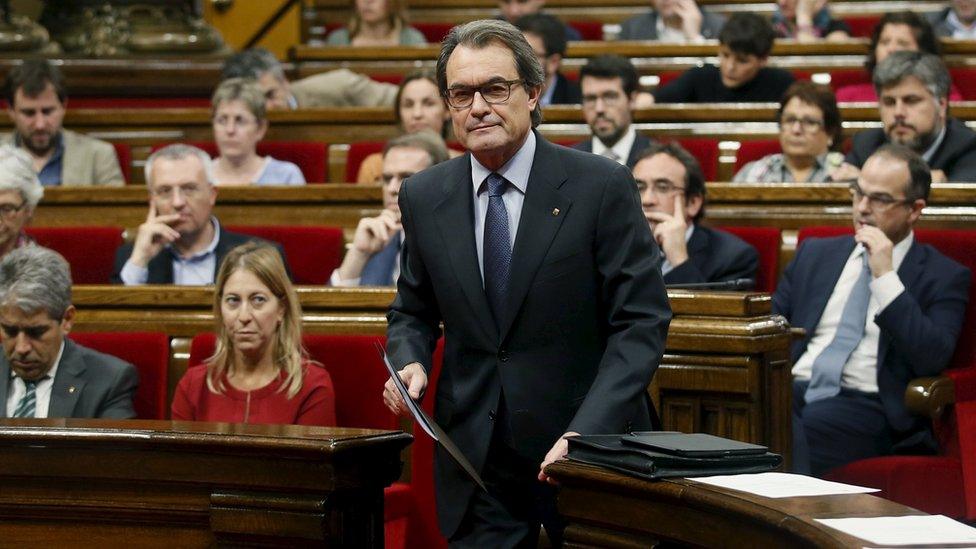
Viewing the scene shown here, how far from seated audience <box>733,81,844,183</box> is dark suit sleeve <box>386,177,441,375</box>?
195 centimetres

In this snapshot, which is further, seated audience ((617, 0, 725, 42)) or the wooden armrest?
seated audience ((617, 0, 725, 42))

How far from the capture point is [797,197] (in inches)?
125

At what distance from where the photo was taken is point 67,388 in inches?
96.4

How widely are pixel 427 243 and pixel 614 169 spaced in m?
0.24

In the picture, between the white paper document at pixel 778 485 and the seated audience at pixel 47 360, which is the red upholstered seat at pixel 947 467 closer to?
the white paper document at pixel 778 485

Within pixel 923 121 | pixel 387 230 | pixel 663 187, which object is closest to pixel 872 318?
pixel 663 187

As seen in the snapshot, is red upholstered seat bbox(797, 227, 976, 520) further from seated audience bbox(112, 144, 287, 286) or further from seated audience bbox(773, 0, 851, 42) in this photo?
seated audience bbox(773, 0, 851, 42)

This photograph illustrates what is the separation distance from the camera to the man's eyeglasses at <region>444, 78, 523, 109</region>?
1645 millimetres

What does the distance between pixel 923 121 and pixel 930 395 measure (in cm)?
108

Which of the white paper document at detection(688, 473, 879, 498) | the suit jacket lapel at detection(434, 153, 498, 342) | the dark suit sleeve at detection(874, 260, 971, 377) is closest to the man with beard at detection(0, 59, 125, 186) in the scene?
the dark suit sleeve at detection(874, 260, 971, 377)

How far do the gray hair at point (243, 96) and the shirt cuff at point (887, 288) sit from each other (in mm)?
1886

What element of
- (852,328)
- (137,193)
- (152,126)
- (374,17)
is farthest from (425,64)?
(852,328)

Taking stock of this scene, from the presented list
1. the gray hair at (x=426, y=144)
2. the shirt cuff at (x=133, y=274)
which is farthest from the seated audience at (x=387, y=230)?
the shirt cuff at (x=133, y=274)

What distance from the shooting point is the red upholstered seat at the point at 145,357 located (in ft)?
8.43
